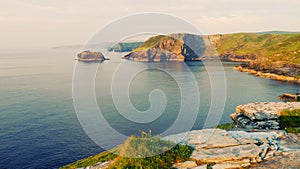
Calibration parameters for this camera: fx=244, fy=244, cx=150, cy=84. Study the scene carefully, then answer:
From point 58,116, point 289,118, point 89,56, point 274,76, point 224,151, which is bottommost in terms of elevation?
point 58,116

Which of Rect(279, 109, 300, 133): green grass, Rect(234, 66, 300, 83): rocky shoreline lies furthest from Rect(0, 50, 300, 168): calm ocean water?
Rect(234, 66, 300, 83): rocky shoreline

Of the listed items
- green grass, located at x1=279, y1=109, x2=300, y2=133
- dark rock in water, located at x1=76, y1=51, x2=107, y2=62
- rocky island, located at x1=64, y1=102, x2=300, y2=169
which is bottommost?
green grass, located at x1=279, y1=109, x2=300, y2=133

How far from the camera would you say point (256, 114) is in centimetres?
3122

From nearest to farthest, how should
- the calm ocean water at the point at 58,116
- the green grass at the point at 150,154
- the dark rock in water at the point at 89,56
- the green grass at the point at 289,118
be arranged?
the green grass at the point at 150,154 → the green grass at the point at 289,118 → the calm ocean water at the point at 58,116 → the dark rock in water at the point at 89,56

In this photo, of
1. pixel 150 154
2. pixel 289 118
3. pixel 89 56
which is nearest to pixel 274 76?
pixel 289 118

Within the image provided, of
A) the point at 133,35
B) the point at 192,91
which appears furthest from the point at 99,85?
the point at 133,35

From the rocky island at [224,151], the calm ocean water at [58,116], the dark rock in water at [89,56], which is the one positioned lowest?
the calm ocean water at [58,116]

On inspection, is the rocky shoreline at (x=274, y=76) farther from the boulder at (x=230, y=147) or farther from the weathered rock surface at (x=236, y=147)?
the boulder at (x=230, y=147)

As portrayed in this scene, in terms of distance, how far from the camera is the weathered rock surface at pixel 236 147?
14211 millimetres

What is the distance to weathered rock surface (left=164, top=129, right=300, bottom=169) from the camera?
46.6ft

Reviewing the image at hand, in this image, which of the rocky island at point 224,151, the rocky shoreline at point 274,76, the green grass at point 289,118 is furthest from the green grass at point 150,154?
the rocky shoreline at point 274,76

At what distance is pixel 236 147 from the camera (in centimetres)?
1545

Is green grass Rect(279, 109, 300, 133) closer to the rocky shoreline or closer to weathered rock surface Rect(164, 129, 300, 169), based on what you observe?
weathered rock surface Rect(164, 129, 300, 169)

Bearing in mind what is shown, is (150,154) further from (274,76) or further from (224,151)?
(274,76)
